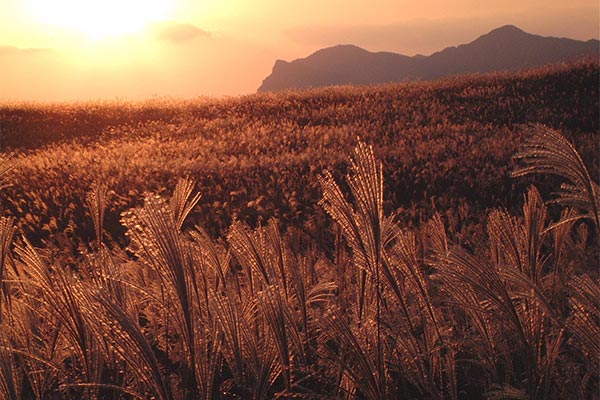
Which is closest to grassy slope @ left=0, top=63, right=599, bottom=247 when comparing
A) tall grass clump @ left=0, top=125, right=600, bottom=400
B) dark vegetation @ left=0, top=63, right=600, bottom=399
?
dark vegetation @ left=0, top=63, right=600, bottom=399

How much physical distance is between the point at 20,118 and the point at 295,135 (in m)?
11.1

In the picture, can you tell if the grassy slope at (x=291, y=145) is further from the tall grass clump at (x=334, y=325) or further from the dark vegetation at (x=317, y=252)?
the tall grass clump at (x=334, y=325)

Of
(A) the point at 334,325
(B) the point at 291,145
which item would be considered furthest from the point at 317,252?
(B) the point at 291,145

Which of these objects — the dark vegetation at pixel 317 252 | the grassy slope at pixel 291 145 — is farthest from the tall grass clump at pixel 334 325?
the grassy slope at pixel 291 145

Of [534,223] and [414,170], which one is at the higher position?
[534,223]

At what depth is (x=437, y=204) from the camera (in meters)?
6.25

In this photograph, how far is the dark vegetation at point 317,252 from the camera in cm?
173

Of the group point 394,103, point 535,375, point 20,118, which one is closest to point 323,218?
point 535,375

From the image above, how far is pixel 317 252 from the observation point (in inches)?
181

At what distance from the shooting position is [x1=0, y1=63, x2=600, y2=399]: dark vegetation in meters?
1.73

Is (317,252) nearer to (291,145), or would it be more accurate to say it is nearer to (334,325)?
(334,325)

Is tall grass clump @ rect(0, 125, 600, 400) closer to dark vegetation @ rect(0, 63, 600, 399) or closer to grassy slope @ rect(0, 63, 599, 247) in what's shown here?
dark vegetation @ rect(0, 63, 600, 399)

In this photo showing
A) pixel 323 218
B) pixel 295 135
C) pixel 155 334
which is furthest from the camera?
pixel 295 135

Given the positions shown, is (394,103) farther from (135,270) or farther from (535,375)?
(535,375)
